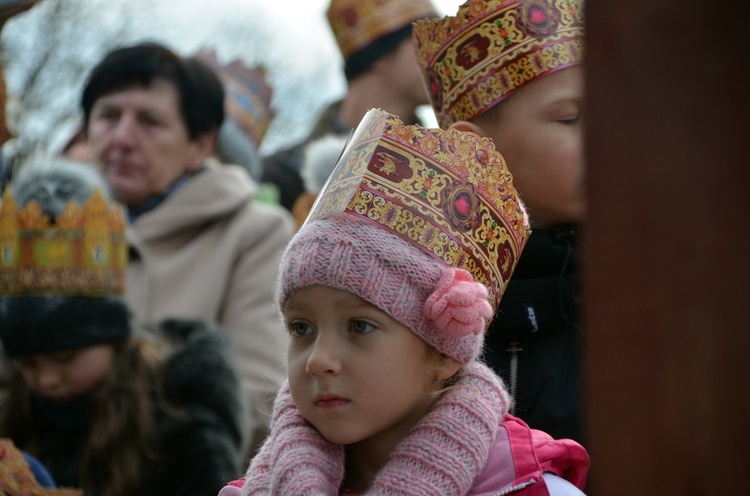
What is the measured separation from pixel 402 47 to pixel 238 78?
228cm

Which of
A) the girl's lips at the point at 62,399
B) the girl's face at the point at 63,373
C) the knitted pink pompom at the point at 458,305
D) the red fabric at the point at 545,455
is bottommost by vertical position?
the girl's lips at the point at 62,399

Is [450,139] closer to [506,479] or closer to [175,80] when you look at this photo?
[506,479]

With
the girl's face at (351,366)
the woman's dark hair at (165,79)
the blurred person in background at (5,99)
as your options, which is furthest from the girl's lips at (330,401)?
the woman's dark hair at (165,79)

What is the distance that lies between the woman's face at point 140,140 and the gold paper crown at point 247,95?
2.15m

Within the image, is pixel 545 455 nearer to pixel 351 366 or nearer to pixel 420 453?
pixel 420 453

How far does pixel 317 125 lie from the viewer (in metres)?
6.66

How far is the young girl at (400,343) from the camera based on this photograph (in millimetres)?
2232

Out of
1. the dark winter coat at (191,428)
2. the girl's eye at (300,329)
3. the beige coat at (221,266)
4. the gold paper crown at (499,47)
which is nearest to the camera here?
the girl's eye at (300,329)

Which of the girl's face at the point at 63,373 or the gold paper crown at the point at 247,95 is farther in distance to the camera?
the gold paper crown at the point at 247,95

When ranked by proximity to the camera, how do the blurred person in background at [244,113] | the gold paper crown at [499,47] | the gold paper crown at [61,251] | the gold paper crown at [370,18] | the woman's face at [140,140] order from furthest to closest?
the blurred person in background at [244,113], the gold paper crown at [370,18], the woman's face at [140,140], the gold paper crown at [61,251], the gold paper crown at [499,47]

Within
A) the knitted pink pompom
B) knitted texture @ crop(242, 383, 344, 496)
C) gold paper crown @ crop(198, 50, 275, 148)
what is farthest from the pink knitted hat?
gold paper crown @ crop(198, 50, 275, 148)

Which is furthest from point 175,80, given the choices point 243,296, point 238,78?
point 238,78

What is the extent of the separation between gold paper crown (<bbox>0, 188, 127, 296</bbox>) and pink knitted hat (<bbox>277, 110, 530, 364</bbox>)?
1.94 metres

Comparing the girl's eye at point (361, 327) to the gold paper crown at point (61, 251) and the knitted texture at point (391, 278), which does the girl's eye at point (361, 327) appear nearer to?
the knitted texture at point (391, 278)
